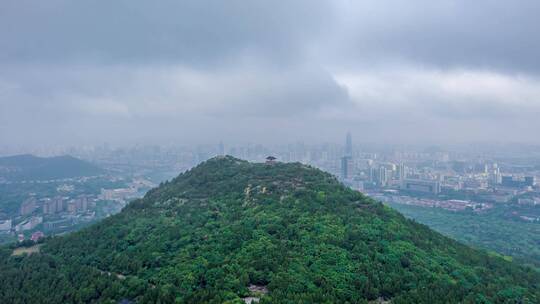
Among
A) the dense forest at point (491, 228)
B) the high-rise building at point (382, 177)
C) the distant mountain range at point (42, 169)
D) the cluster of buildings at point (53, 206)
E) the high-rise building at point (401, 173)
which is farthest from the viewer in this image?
the high-rise building at point (401, 173)

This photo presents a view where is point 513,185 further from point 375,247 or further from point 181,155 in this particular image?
point 181,155

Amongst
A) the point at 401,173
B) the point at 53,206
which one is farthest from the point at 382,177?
the point at 53,206

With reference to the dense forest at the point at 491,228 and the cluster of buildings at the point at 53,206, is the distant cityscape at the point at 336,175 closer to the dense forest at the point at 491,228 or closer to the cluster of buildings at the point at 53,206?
the cluster of buildings at the point at 53,206

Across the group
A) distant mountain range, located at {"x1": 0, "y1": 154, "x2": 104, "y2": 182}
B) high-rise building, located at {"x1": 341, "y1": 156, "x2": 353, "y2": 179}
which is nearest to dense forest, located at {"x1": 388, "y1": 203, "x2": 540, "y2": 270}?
high-rise building, located at {"x1": 341, "y1": 156, "x2": 353, "y2": 179}

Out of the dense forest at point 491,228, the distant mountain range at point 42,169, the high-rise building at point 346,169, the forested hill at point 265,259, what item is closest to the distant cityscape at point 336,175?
the high-rise building at point 346,169

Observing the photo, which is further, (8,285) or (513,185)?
(513,185)

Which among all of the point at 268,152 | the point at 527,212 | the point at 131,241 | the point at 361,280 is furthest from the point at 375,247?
the point at 268,152
